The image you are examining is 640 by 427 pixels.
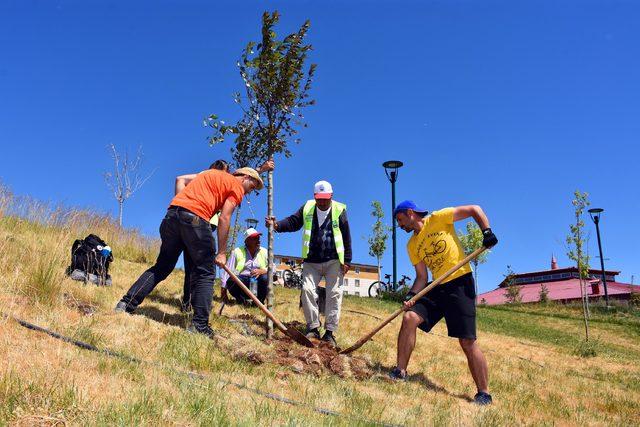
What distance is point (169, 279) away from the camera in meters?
9.47

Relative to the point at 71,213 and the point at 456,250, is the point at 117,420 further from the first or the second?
the point at 71,213

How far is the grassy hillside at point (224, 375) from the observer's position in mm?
2436

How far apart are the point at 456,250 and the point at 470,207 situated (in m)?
0.52

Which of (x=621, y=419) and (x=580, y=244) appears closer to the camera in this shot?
(x=621, y=419)

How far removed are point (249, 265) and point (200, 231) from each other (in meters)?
2.96

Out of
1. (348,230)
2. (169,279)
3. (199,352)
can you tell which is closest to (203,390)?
(199,352)

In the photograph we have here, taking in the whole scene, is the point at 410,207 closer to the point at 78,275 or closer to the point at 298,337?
the point at 298,337

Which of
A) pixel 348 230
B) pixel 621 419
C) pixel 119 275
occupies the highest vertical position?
pixel 348 230

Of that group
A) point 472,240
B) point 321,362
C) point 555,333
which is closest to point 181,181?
point 321,362

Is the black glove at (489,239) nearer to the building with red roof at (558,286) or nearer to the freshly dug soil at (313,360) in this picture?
the freshly dug soil at (313,360)

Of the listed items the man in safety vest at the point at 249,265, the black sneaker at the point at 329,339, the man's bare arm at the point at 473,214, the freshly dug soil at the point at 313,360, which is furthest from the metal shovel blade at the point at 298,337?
the man's bare arm at the point at 473,214

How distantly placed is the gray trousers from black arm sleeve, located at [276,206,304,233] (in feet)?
1.78

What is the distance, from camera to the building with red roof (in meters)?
35.4

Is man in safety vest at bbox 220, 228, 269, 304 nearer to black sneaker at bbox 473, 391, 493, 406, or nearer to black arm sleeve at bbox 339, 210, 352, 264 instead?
black arm sleeve at bbox 339, 210, 352, 264
